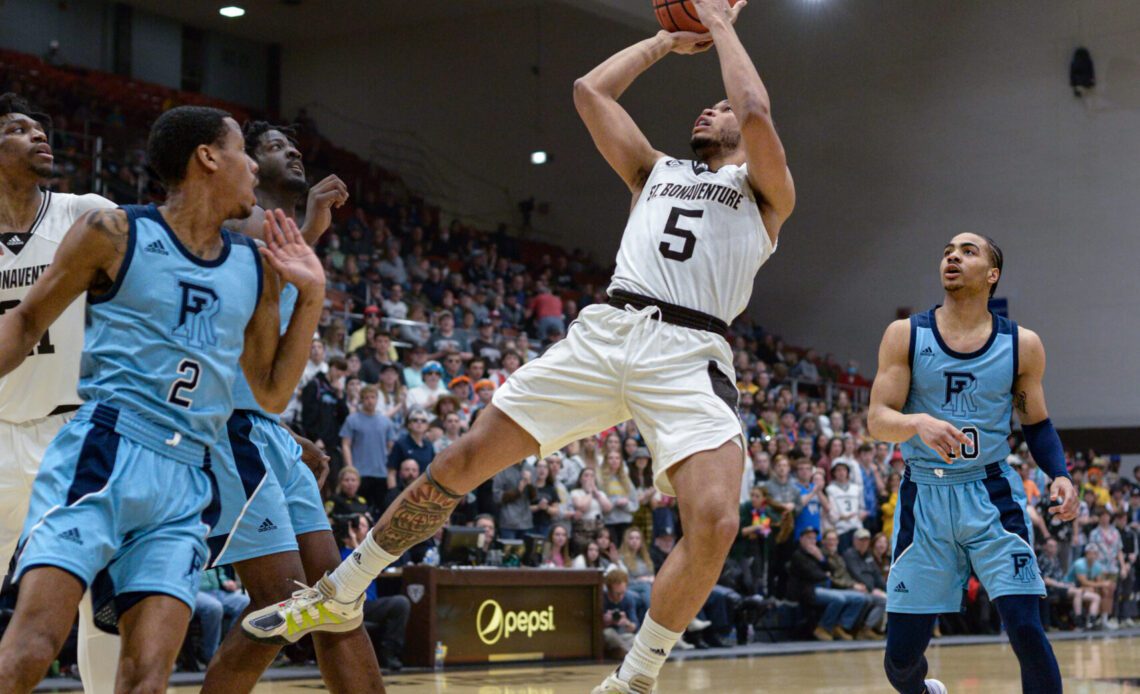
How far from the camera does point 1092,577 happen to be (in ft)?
64.6

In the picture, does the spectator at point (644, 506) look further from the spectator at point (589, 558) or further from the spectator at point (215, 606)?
the spectator at point (215, 606)

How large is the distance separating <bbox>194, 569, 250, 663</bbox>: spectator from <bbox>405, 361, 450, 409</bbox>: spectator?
3.53 m

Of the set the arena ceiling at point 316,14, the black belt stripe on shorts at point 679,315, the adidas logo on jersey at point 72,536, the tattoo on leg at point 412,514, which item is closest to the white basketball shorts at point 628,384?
the black belt stripe on shorts at point 679,315

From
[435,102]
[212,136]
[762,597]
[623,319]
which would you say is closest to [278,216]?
[212,136]

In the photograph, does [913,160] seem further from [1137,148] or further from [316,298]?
[316,298]

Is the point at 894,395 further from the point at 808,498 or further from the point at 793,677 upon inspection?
the point at 808,498

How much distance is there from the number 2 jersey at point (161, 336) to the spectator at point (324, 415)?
8.11 m

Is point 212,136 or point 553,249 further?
point 553,249

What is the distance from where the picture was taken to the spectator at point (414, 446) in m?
12.3

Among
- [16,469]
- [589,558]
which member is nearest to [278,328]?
[16,469]

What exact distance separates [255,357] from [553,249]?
24479 millimetres

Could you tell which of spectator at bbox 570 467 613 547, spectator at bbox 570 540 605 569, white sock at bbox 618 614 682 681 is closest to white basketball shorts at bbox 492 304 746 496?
white sock at bbox 618 614 682 681

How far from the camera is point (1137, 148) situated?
82.3 ft

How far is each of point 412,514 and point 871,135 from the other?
24.1 m
